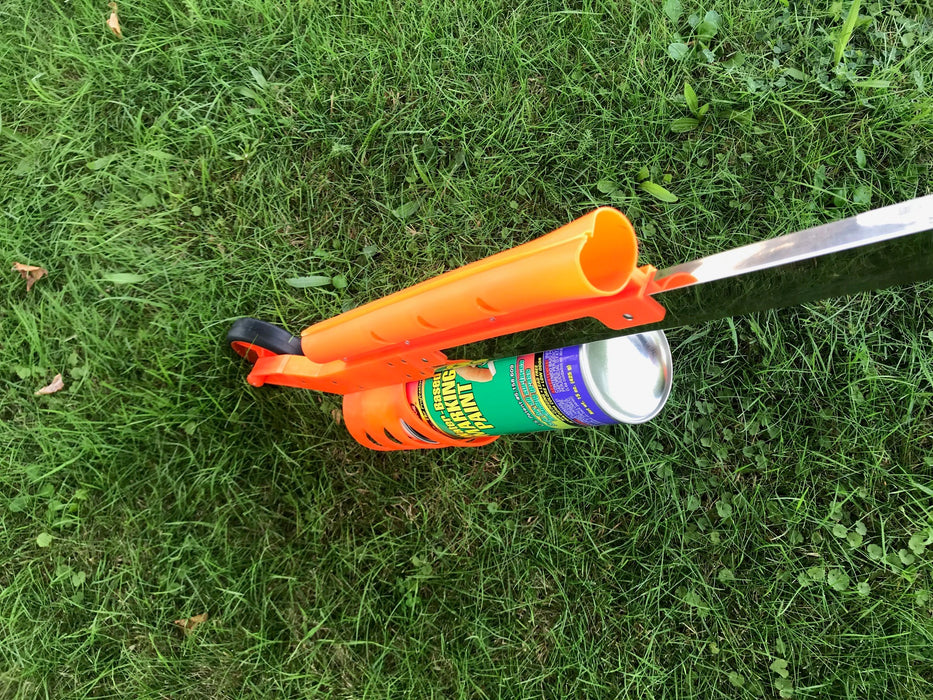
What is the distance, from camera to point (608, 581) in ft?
6.56

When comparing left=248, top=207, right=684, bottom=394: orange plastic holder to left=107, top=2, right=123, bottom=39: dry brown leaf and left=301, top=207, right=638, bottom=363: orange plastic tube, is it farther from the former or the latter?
left=107, top=2, right=123, bottom=39: dry brown leaf

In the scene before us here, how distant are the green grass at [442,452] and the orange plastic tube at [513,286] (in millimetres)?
766

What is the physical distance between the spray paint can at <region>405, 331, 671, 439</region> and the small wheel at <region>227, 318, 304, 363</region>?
54 centimetres

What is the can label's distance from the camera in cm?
139

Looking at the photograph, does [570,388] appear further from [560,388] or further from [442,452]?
[442,452]

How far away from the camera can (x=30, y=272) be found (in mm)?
2133

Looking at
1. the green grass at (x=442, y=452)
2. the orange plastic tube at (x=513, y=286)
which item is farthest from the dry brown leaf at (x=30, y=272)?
the orange plastic tube at (x=513, y=286)

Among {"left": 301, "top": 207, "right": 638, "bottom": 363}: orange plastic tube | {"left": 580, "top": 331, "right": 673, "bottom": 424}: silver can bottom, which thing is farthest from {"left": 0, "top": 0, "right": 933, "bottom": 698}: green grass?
{"left": 301, "top": 207, "right": 638, "bottom": 363}: orange plastic tube

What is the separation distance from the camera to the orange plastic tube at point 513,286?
1.00 metres

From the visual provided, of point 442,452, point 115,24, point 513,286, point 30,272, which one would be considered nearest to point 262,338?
point 442,452

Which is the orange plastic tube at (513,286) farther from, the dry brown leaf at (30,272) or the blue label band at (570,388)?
the dry brown leaf at (30,272)

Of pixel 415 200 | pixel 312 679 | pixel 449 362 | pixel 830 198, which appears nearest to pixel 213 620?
pixel 312 679

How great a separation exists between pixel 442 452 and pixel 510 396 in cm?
65

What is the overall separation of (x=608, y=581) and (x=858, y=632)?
2.58 ft
